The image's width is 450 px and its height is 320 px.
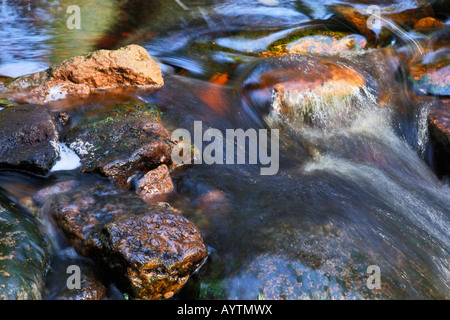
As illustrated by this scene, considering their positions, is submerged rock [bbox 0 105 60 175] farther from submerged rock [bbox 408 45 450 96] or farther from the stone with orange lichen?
submerged rock [bbox 408 45 450 96]

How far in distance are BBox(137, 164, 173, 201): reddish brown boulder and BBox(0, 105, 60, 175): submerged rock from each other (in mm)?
1025

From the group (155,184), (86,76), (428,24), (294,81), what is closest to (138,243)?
(155,184)

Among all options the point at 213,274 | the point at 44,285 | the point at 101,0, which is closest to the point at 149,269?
the point at 213,274

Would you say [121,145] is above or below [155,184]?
above

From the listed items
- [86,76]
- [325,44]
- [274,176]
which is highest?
[325,44]

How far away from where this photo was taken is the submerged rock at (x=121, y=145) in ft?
13.5

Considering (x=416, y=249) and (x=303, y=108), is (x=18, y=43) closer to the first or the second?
(x=303, y=108)

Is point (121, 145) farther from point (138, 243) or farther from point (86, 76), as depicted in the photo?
point (86, 76)

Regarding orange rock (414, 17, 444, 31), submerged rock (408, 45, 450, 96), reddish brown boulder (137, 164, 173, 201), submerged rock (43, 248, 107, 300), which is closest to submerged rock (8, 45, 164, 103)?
reddish brown boulder (137, 164, 173, 201)

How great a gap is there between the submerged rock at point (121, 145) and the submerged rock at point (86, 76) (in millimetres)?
1111

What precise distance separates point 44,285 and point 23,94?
334 cm

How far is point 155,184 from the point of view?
13.6 feet

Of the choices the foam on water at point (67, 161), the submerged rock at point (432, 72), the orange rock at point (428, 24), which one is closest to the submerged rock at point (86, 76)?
the foam on water at point (67, 161)

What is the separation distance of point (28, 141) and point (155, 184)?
146cm
